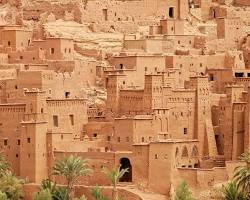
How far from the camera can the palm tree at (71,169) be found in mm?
59375

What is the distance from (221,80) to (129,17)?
264 inches

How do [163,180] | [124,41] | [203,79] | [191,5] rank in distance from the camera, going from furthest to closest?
1. [191,5]
2. [124,41]
3. [203,79]
4. [163,180]

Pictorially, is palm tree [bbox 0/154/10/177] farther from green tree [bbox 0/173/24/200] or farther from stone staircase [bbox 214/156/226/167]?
stone staircase [bbox 214/156/226/167]

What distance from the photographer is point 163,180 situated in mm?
59438

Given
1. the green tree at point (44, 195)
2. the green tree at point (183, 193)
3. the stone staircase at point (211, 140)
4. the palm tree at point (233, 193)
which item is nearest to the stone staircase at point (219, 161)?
the stone staircase at point (211, 140)

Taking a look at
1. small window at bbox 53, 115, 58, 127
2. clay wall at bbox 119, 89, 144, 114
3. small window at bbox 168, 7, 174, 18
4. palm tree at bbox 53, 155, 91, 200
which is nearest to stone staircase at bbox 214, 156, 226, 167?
clay wall at bbox 119, 89, 144, 114

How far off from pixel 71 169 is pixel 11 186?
2.59 m

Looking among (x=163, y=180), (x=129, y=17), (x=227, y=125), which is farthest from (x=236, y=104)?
(x=129, y=17)

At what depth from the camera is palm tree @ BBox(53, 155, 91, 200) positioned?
59375 mm

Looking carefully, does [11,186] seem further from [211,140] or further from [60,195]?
[211,140]

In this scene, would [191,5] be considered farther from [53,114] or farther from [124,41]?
[53,114]

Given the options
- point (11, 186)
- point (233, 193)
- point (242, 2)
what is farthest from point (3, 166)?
point (242, 2)

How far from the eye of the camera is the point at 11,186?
6047 centimetres


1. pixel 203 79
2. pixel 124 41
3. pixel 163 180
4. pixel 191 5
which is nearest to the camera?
pixel 163 180
